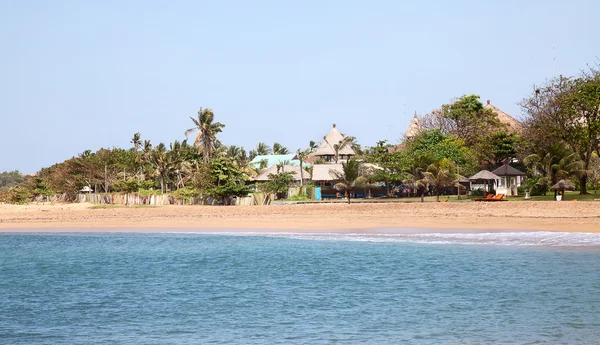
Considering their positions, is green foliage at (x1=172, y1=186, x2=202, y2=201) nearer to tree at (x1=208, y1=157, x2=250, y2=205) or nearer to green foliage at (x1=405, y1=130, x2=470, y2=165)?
tree at (x1=208, y1=157, x2=250, y2=205)

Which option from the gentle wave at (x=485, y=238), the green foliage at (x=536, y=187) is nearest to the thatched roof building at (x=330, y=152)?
the green foliage at (x=536, y=187)

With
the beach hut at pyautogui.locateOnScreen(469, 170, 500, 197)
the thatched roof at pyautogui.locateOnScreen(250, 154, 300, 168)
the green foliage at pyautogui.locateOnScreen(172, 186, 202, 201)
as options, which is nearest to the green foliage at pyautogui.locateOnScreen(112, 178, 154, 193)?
the green foliage at pyautogui.locateOnScreen(172, 186, 202, 201)

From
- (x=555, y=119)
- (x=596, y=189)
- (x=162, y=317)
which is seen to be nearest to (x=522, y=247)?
(x=162, y=317)

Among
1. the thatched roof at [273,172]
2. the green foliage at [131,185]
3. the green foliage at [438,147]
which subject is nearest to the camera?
the green foliage at [438,147]

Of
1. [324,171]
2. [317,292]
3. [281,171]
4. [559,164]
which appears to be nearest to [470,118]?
[324,171]

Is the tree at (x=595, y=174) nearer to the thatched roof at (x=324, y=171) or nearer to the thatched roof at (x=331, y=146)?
the thatched roof at (x=324, y=171)

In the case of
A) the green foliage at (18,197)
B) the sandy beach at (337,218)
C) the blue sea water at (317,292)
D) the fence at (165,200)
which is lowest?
the blue sea water at (317,292)

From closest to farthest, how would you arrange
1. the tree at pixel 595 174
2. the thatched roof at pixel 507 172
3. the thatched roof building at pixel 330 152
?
the tree at pixel 595 174
the thatched roof at pixel 507 172
the thatched roof building at pixel 330 152

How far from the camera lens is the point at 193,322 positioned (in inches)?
606

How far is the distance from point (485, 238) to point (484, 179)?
26480 mm

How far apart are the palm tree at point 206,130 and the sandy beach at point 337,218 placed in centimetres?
2167

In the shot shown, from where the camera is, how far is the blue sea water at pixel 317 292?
13953 millimetres

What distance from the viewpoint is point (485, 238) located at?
30172 millimetres

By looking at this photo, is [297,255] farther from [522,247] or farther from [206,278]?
[522,247]
